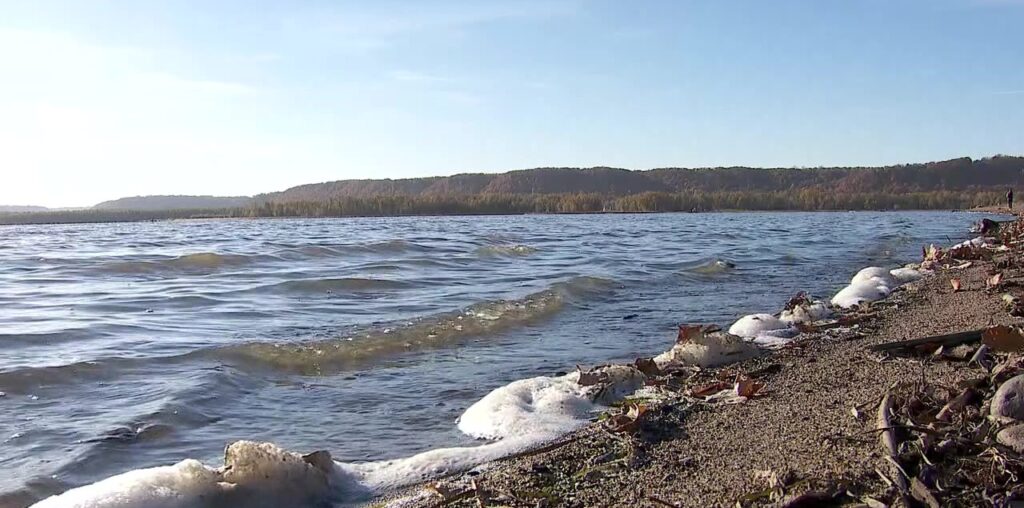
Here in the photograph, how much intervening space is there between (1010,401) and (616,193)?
12845 centimetres

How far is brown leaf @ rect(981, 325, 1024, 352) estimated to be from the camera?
4.60 m

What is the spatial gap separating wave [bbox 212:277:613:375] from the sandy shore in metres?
2.95

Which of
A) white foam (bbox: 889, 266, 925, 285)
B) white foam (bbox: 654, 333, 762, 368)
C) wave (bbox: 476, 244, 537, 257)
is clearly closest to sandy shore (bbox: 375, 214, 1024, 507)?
white foam (bbox: 654, 333, 762, 368)

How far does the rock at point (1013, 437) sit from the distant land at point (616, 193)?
71.7m

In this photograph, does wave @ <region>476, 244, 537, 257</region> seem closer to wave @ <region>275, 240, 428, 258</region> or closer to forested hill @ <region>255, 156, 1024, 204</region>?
wave @ <region>275, 240, 428, 258</region>

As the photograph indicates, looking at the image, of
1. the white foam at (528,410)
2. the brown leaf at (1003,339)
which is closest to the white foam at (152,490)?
the white foam at (528,410)

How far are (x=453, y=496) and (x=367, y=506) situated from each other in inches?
17.0

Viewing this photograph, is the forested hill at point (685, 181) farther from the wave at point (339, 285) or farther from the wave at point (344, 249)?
the wave at point (339, 285)

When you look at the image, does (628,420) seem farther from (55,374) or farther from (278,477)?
(55,374)

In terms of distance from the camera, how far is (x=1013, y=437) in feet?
9.95

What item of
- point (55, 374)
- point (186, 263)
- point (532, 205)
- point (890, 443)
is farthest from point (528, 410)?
point (532, 205)

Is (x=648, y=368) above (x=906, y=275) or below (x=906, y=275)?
above

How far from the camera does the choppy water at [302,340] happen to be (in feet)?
15.8

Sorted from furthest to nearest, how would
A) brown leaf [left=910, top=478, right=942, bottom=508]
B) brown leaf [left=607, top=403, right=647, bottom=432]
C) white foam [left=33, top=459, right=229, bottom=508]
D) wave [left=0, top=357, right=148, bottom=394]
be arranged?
wave [left=0, top=357, right=148, bottom=394]
brown leaf [left=607, top=403, right=647, bottom=432]
white foam [left=33, top=459, right=229, bottom=508]
brown leaf [left=910, top=478, right=942, bottom=508]
